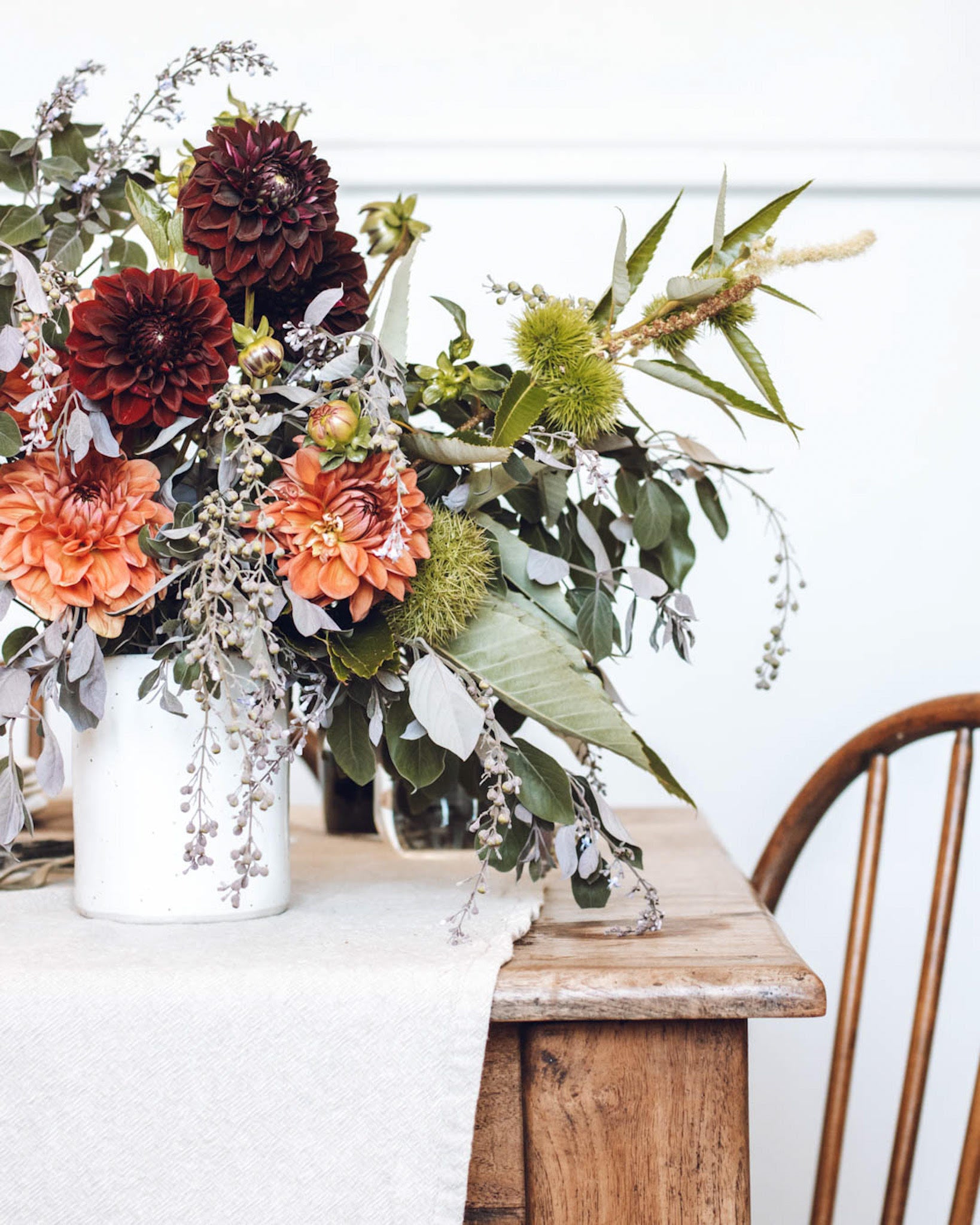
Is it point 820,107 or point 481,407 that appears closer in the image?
point 481,407

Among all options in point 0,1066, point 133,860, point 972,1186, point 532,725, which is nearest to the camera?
point 0,1066

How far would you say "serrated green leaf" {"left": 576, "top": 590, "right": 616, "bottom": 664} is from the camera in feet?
1.79

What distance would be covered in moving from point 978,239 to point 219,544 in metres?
1.14

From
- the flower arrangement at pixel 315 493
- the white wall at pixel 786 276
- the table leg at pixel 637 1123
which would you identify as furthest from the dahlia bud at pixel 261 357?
the white wall at pixel 786 276

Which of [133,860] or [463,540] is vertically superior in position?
[463,540]

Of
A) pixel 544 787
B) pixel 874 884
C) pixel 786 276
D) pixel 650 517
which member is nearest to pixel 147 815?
pixel 544 787

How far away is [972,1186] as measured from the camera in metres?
0.70

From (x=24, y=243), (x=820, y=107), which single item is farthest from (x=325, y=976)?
(x=820, y=107)

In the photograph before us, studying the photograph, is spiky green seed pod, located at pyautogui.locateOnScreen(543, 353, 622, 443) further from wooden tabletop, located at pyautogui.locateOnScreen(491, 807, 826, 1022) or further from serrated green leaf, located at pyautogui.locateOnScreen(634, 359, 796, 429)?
wooden tabletop, located at pyautogui.locateOnScreen(491, 807, 826, 1022)

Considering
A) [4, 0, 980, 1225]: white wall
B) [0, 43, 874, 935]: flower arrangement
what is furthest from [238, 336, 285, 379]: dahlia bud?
[4, 0, 980, 1225]: white wall

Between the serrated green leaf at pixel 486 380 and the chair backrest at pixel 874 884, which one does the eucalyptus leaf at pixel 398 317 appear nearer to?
the serrated green leaf at pixel 486 380

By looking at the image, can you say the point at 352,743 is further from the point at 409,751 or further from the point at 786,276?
the point at 786,276

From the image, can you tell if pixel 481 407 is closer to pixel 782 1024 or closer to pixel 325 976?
pixel 325 976

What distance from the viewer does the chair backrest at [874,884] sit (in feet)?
2.70
